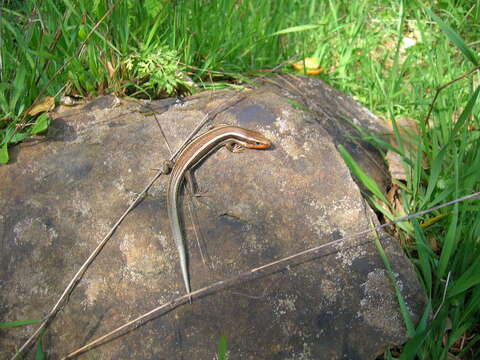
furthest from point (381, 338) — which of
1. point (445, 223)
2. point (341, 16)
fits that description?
point (341, 16)

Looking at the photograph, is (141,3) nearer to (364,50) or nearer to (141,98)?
(141,98)

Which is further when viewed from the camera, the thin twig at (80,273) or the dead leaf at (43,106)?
the dead leaf at (43,106)

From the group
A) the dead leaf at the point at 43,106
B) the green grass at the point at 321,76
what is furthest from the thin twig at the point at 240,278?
the dead leaf at the point at 43,106

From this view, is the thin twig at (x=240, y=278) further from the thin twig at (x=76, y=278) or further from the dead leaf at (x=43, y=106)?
the dead leaf at (x=43, y=106)

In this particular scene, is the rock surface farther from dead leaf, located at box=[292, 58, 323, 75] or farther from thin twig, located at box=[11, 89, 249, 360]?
dead leaf, located at box=[292, 58, 323, 75]

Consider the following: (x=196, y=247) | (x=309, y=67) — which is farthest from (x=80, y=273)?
(x=309, y=67)

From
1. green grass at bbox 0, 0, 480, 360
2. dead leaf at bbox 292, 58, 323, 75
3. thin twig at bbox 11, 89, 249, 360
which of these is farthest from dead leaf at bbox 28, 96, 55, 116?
dead leaf at bbox 292, 58, 323, 75

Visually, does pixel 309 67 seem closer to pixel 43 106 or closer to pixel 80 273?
pixel 43 106
